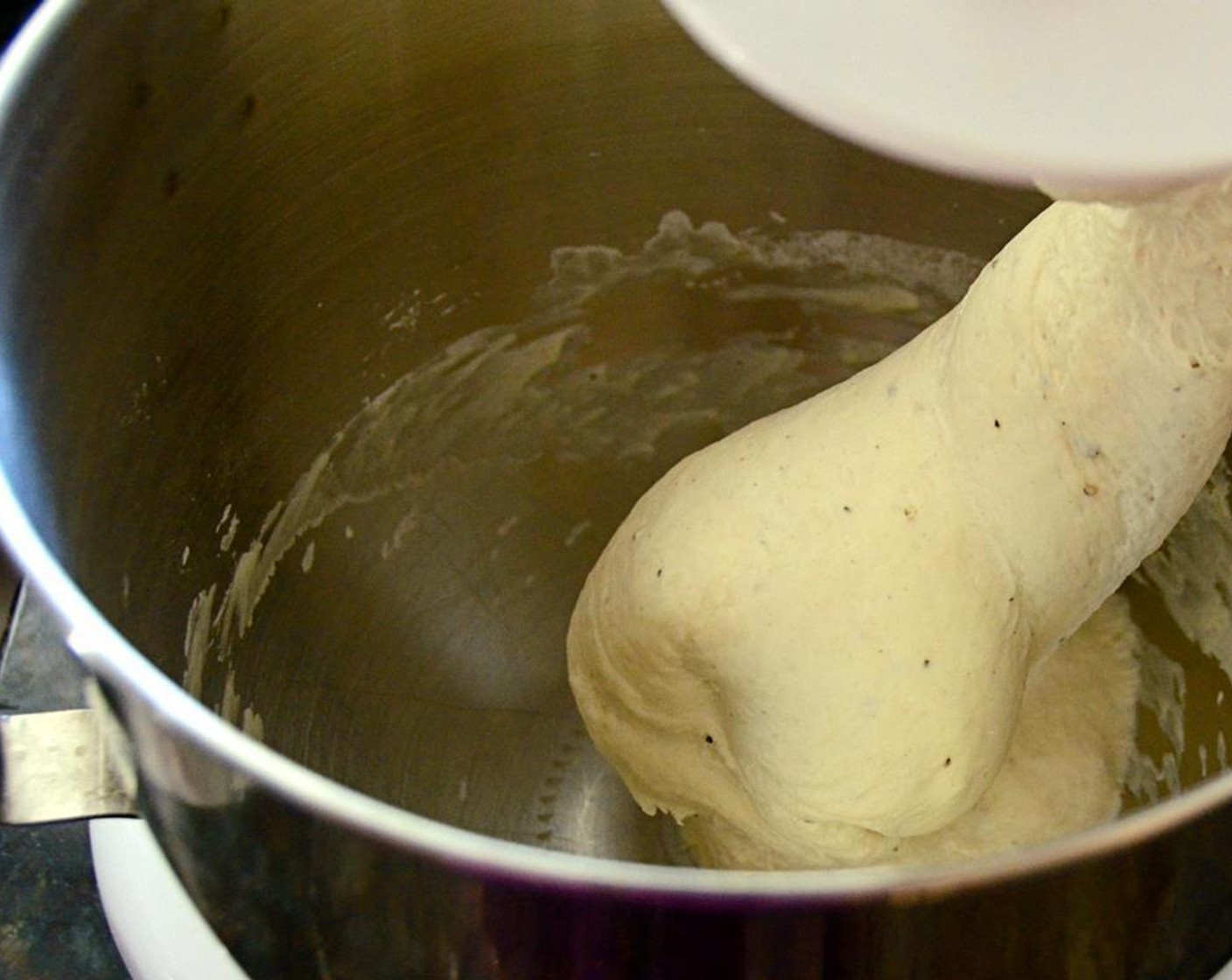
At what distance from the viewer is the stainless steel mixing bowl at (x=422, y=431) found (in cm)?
39

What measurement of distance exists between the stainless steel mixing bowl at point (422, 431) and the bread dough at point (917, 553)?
0.10 metres

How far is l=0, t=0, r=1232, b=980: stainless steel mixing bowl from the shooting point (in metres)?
0.39

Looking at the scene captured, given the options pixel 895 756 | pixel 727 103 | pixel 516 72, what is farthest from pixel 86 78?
pixel 895 756

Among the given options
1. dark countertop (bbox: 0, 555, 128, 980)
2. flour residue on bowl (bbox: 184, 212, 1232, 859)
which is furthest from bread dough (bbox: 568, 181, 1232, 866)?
dark countertop (bbox: 0, 555, 128, 980)

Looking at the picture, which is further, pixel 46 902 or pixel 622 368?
pixel 622 368

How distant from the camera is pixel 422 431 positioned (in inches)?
33.0

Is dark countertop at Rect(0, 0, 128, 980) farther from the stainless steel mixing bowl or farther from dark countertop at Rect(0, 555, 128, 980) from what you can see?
the stainless steel mixing bowl

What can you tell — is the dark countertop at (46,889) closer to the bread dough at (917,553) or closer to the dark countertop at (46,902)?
the dark countertop at (46,902)

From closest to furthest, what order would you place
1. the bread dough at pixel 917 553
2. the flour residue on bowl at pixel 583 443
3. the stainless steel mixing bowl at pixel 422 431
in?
the stainless steel mixing bowl at pixel 422 431
the bread dough at pixel 917 553
the flour residue on bowl at pixel 583 443

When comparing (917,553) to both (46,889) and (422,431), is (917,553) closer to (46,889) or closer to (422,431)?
(422,431)

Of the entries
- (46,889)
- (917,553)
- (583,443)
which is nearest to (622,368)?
(583,443)

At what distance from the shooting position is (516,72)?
0.75 metres

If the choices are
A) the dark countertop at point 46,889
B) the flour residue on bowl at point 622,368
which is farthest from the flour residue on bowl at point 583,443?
the dark countertop at point 46,889

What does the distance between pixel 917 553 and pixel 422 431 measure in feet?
1.00
